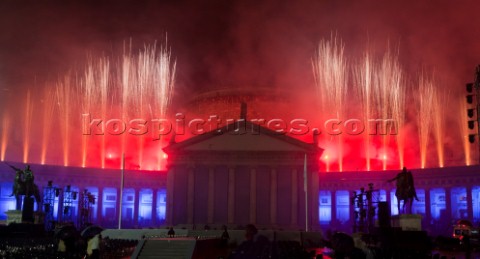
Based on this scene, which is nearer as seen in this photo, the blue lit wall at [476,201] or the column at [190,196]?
the blue lit wall at [476,201]

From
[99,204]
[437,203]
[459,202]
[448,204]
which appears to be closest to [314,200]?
[437,203]

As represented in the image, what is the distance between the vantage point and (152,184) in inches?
3125

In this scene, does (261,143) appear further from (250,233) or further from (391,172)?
(250,233)

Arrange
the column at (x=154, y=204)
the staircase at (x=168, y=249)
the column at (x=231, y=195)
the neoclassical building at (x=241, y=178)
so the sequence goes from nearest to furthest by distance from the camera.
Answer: the staircase at (x=168, y=249)
the column at (x=231, y=195)
the neoclassical building at (x=241, y=178)
the column at (x=154, y=204)

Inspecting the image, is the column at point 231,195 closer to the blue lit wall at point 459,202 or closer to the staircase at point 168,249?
the blue lit wall at point 459,202

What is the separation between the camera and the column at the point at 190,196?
70.3 metres

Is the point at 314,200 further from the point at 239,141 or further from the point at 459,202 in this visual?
the point at 459,202

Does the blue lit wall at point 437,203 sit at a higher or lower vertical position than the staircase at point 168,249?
higher

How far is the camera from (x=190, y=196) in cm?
7094

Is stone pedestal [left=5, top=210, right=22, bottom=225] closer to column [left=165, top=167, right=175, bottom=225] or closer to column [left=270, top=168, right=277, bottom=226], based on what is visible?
column [left=165, top=167, right=175, bottom=225]

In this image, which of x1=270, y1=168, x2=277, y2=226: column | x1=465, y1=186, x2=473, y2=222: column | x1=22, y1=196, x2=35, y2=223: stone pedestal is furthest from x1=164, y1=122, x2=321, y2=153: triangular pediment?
x1=22, y1=196, x2=35, y2=223: stone pedestal

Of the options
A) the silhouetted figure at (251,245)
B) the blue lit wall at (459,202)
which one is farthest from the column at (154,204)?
the blue lit wall at (459,202)

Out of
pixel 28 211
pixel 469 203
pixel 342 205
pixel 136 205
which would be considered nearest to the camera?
pixel 28 211

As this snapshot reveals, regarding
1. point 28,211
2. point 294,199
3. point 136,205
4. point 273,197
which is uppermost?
point 273,197
